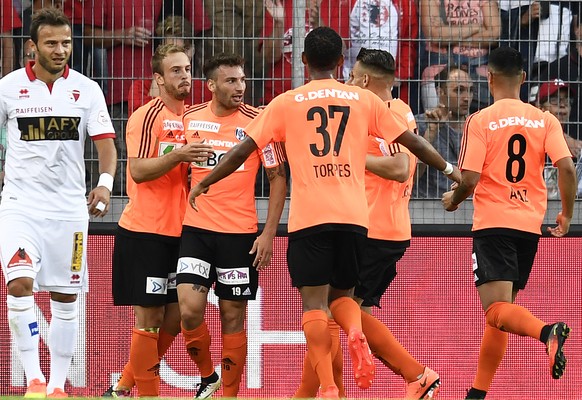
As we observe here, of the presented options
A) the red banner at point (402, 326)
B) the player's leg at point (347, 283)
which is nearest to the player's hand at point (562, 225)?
the red banner at point (402, 326)

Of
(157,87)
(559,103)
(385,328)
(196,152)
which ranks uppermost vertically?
(157,87)

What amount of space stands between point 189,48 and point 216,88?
1407 millimetres

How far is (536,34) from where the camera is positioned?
11.0 m

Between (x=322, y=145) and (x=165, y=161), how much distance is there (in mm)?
1539

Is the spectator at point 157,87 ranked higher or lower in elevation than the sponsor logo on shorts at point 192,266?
higher

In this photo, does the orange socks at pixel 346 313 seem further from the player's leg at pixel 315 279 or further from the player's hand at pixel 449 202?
the player's hand at pixel 449 202

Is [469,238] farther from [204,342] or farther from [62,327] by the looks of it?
[62,327]

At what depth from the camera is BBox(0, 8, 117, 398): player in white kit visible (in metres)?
8.52

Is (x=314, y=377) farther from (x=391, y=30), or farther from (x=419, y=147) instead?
(x=391, y=30)

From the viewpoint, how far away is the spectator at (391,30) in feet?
35.7

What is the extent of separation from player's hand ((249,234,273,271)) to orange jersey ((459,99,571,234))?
4.70ft

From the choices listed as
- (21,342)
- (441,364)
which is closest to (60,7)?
(21,342)

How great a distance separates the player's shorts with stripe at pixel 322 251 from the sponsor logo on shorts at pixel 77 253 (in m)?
1.41

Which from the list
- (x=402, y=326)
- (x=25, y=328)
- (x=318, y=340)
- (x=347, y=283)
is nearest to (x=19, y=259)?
(x=25, y=328)
